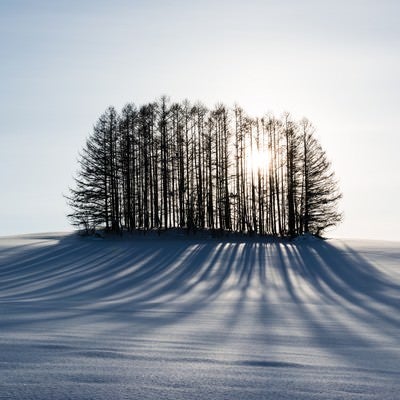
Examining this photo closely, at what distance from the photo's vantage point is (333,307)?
561 inches

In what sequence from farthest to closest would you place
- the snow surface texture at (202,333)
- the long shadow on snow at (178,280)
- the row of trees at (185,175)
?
the row of trees at (185,175) → the long shadow on snow at (178,280) → the snow surface texture at (202,333)

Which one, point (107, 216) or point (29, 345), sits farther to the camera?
point (107, 216)

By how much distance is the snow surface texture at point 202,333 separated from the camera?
4.05 m

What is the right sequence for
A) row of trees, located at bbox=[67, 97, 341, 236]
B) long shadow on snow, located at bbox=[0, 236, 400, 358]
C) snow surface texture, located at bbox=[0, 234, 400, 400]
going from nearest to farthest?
snow surface texture, located at bbox=[0, 234, 400, 400] < long shadow on snow, located at bbox=[0, 236, 400, 358] < row of trees, located at bbox=[67, 97, 341, 236]

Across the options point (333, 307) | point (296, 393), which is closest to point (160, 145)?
point (333, 307)

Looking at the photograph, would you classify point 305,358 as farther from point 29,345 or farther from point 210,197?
point 210,197

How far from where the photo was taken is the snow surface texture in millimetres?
4055

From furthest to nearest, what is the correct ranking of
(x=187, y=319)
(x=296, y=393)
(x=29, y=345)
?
(x=187, y=319) → (x=29, y=345) → (x=296, y=393)

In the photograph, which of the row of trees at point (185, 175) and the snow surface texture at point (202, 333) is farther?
the row of trees at point (185, 175)

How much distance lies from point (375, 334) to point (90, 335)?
5079mm

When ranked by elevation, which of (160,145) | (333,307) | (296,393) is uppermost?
(160,145)

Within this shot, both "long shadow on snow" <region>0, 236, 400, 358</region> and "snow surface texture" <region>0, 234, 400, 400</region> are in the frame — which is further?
"long shadow on snow" <region>0, 236, 400, 358</region>

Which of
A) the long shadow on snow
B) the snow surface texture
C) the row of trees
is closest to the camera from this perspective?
the snow surface texture

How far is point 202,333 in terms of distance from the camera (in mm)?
7863
